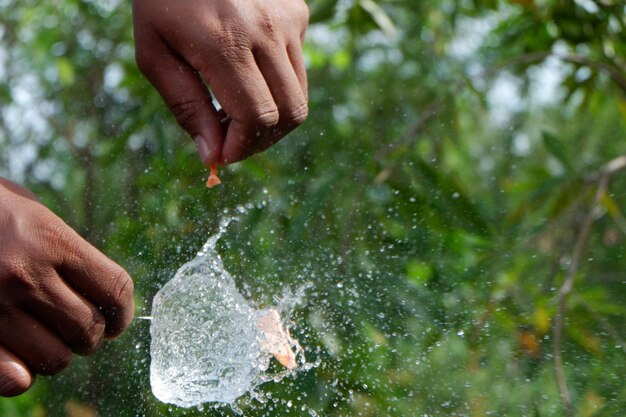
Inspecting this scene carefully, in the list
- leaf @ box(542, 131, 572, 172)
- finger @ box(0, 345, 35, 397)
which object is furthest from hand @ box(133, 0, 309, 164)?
leaf @ box(542, 131, 572, 172)

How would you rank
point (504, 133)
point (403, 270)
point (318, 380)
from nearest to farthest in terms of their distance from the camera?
point (318, 380) < point (403, 270) < point (504, 133)

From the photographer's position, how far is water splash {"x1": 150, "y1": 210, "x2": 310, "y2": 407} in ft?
4.40

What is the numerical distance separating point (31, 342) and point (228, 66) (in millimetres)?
338

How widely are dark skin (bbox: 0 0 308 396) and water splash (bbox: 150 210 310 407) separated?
298mm

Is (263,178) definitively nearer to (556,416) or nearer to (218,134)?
(556,416)

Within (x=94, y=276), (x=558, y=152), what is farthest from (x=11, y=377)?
(x=558, y=152)

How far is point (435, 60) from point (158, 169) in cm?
96

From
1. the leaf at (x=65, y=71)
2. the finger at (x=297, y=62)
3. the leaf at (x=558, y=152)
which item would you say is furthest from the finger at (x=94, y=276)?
the leaf at (x=65, y=71)

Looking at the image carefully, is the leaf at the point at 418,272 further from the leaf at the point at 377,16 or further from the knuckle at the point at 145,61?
the knuckle at the point at 145,61

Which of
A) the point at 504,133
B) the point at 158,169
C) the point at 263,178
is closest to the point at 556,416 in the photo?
the point at 263,178

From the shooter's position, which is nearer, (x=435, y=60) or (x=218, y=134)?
(x=218, y=134)

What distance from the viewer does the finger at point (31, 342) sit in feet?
3.17

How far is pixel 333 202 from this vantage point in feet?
6.82

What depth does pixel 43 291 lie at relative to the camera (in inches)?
38.1
